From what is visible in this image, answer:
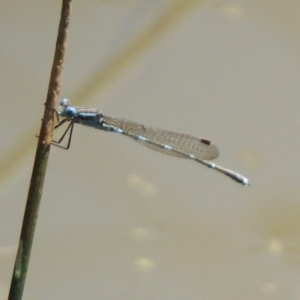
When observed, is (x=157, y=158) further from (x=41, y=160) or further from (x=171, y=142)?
(x=41, y=160)

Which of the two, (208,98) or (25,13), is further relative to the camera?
(208,98)

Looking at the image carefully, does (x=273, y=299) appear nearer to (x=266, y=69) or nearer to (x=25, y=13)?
(x=266, y=69)

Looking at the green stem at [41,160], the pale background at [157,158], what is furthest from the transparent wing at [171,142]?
the green stem at [41,160]

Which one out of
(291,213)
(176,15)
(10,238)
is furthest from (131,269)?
(176,15)

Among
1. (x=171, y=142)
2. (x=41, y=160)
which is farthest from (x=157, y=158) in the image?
(x=41, y=160)

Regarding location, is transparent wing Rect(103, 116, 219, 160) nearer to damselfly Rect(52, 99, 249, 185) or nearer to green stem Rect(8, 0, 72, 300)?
damselfly Rect(52, 99, 249, 185)

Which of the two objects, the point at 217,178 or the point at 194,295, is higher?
the point at 217,178
